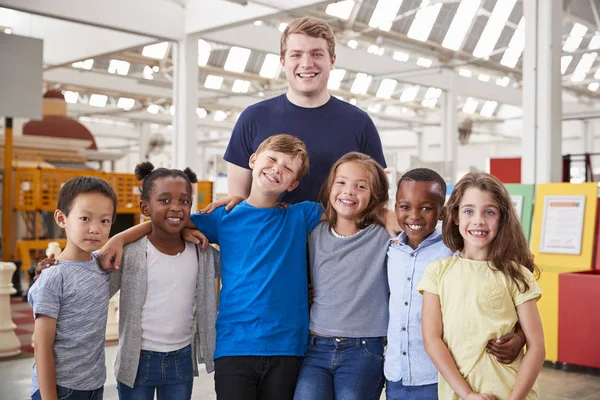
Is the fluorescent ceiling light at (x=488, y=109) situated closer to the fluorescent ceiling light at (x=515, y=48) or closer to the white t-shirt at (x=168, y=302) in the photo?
the fluorescent ceiling light at (x=515, y=48)

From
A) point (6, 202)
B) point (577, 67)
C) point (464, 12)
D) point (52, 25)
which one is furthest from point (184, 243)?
point (577, 67)

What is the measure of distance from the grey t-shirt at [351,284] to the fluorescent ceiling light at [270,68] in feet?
42.8

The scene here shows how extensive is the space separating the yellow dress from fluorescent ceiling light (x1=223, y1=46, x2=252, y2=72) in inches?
512

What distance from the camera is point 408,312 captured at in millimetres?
2141

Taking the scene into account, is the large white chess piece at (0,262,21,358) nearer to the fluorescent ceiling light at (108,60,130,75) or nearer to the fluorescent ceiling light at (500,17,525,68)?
the fluorescent ceiling light at (500,17,525,68)

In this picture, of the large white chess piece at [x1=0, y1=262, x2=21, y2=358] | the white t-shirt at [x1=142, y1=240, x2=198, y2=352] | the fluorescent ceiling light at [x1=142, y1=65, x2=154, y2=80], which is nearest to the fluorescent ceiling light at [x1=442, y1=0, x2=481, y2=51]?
the fluorescent ceiling light at [x1=142, y1=65, x2=154, y2=80]

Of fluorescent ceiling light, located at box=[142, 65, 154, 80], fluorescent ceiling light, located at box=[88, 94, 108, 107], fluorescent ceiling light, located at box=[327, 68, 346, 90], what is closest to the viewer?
fluorescent ceiling light, located at box=[142, 65, 154, 80]

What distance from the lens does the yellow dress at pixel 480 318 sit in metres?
1.97

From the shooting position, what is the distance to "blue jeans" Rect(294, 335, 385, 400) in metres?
2.08

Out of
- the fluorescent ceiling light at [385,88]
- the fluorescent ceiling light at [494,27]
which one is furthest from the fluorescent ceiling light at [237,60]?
the fluorescent ceiling light at [494,27]

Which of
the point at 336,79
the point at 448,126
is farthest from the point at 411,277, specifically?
the point at 336,79

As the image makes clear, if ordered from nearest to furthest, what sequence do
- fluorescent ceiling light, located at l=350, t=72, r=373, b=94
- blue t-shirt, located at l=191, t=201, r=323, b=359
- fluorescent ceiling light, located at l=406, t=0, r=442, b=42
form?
blue t-shirt, located at l=191, t=201, r=323, b=359, fluorescent ceiling light, located at l=406, t=0, r=442, b=42, fluorescent ceiling light, located at l=350, t=72, r=373, b=94

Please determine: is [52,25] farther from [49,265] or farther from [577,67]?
[577,67]

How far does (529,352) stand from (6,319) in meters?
4.65
